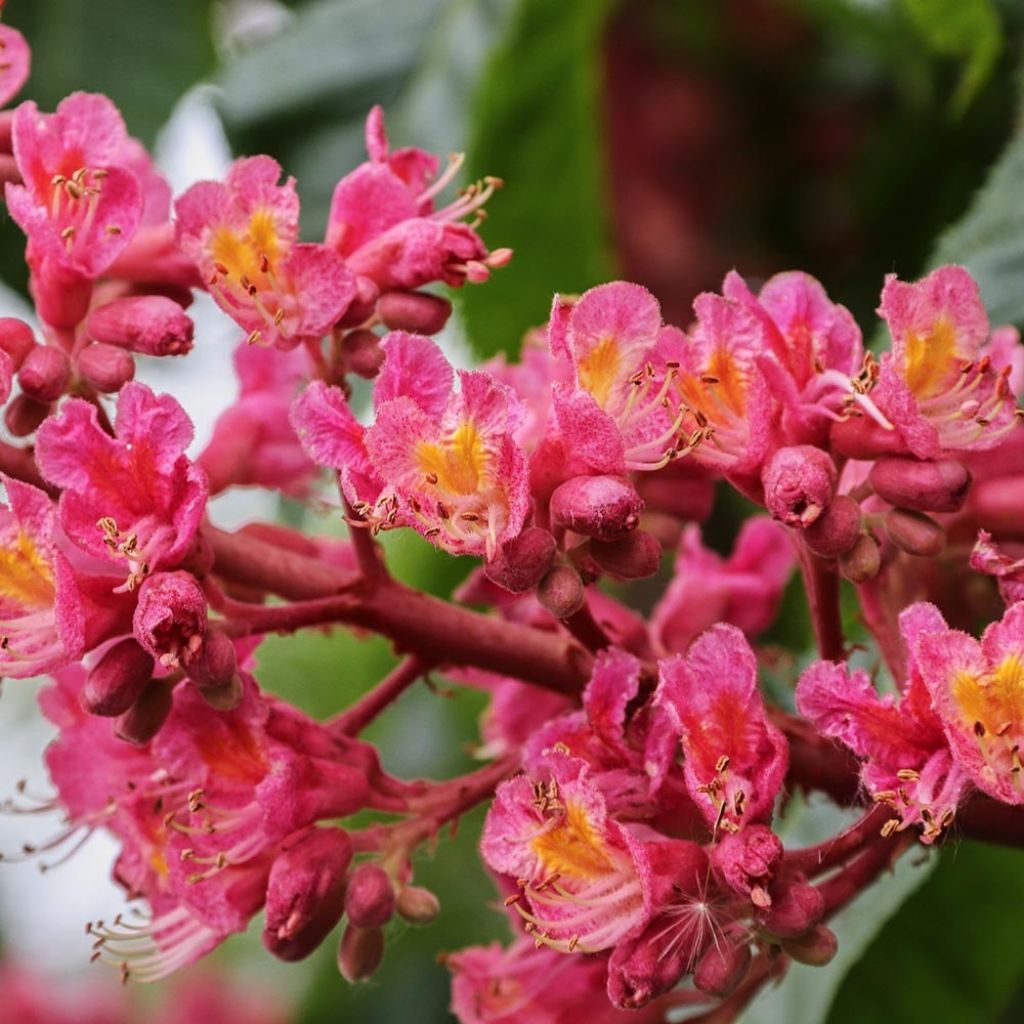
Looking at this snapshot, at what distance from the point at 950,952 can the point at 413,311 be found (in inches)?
28.7

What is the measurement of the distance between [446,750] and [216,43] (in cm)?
88

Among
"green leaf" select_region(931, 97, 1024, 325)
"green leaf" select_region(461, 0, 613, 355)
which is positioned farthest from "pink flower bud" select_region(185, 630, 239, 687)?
"green leaf" select_region(461, 0, 613, 355)

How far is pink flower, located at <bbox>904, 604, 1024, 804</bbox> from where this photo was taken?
0.85m

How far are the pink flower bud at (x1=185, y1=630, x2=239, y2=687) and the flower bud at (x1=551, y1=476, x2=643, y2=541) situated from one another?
0.19m

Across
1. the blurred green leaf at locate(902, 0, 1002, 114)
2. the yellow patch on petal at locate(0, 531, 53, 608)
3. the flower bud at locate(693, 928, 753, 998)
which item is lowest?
the flower bud at locate(693, 928, 753, 998)

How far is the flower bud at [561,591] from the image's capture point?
89 cm

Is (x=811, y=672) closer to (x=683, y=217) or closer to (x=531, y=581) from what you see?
(x=531, y=581)

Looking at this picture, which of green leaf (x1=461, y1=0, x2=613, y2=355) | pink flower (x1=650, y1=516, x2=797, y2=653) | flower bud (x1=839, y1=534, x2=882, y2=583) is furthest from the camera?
green leaf (x1=461, y1=0, x2=613, y2=355)

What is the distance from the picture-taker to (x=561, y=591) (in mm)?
894

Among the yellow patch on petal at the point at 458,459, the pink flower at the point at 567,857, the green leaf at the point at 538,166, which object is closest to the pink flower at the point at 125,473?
the yellow patch on petal at the point at 458,459

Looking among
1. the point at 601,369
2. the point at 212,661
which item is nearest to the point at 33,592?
the point at 212,661

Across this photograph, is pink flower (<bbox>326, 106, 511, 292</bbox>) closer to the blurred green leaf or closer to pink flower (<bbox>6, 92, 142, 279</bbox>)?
pink flower (<bbox>6, 92, 142, 279</bbox>)

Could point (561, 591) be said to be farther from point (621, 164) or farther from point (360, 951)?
point (621, 164)

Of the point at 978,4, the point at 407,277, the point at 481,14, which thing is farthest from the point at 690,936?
the point at 481,14
